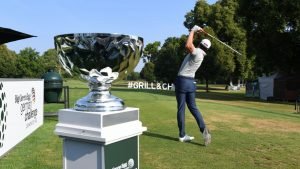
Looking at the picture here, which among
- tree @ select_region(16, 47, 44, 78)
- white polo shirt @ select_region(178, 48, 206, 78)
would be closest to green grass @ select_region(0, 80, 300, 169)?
white polo shirt @ select_region(178, 48, 206, 78)

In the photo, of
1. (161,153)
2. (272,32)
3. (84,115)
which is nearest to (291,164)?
(161,153)

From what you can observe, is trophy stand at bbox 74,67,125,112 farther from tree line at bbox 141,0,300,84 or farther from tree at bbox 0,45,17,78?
tree at bbox 0,45,17,78

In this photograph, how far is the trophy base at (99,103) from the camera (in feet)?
10.8

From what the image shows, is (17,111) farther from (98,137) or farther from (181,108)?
(98,137)

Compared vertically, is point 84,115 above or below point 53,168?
above

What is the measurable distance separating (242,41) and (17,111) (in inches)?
2036

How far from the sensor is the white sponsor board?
24.1 feet

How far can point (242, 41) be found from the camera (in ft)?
189

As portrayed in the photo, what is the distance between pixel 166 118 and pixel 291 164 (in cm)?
632

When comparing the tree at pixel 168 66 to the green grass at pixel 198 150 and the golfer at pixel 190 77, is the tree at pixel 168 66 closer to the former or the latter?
the green grass at pixel 198 150

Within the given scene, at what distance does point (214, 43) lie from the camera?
2135 inches

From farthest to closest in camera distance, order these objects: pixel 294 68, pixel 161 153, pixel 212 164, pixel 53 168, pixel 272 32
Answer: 1. pixel 294 68
2. pixel 272 32
3. pixel 161 153
4. pixel 212 164
5. pixel 53 168

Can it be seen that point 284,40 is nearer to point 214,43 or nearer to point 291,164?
point 214,43

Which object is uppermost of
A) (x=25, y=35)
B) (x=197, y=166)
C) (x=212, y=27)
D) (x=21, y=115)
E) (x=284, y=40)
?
(x=212, y=27)
